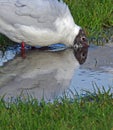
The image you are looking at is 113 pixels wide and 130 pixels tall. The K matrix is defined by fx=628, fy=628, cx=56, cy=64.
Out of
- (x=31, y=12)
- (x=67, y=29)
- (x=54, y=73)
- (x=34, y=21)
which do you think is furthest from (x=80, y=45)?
(x=54, y=73)

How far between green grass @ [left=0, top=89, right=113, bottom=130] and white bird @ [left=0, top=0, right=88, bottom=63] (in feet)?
5.36

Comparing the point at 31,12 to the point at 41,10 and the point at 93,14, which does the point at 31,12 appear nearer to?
the point at 41,10

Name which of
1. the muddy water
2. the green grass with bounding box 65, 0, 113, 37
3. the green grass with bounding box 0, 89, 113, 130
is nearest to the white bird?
the muddy water

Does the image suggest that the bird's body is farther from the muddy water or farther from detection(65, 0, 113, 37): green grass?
detection(65, 0, 113, 37): green grass

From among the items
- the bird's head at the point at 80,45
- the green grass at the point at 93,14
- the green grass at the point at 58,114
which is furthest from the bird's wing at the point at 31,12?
the green grass at the point at 58,114

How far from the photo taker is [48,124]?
4.54 m

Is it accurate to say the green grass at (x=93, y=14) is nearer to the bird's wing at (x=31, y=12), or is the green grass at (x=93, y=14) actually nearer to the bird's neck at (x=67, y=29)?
the bird's neck at (x=67, y=29)

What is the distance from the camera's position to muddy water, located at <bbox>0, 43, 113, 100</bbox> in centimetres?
552

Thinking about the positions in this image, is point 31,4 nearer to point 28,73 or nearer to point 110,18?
point 28,73

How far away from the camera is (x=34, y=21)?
6621 mm

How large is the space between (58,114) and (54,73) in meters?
1.33

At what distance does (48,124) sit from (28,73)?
160 centimetres

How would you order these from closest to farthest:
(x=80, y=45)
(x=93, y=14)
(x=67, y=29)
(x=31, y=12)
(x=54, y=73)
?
1. (x=54, y=73)
2. (x=31, y=12)
3. (x=67, y=29)
4. (x=80, y=45)
5. (x=93, y=14)

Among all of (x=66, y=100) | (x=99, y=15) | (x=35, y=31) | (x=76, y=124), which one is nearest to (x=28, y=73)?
(x=35, y=31)
